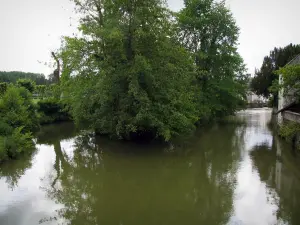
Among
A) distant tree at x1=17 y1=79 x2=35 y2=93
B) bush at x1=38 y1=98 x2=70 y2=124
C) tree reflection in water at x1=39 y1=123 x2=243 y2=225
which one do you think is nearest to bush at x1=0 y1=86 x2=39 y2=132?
tree reflection in water at x1=39 y1=123 x2=243 y2=225

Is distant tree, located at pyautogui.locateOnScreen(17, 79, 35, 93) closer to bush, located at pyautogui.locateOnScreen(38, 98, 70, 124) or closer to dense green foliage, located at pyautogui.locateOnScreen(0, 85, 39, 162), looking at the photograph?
bush, located at pyautogui.locateOnScreen(38, 98, 70, 124)

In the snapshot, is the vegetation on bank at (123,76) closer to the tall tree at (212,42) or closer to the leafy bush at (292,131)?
the leafy bush at (292,131)

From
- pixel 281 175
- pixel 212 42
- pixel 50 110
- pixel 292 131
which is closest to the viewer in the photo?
pixel 281 175

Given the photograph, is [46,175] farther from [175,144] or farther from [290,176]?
[290,176]

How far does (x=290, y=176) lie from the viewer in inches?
431

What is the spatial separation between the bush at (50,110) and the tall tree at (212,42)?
13784 millimetres

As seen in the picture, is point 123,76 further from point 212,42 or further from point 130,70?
point 212,42

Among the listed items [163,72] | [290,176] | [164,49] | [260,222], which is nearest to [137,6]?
[164,49]

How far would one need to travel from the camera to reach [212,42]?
26.9m

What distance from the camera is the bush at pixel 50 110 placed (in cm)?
2597

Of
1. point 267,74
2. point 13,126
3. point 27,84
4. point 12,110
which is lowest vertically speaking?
point 13,126

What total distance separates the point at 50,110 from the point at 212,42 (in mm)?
17449

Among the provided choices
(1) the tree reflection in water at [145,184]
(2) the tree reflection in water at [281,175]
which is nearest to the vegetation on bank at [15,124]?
(1) the tree reflection in water at [145,184]

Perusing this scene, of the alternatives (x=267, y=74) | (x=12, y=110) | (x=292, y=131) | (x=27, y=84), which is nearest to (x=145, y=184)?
(x=292, y=131)
